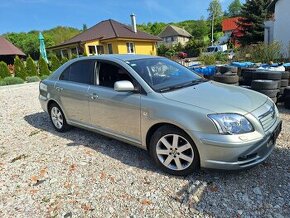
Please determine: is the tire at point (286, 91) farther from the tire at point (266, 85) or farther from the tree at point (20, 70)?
the tree at point (20, 70)

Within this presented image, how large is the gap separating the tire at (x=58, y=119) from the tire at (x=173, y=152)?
2.44 meters

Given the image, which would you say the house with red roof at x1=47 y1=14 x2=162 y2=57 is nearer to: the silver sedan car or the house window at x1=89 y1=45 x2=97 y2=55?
the house window at x1=89 y1=45 x2=97 y2=55

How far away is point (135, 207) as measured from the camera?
Result: 2834mm

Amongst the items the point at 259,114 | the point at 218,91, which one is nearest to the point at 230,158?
the point at 259,114

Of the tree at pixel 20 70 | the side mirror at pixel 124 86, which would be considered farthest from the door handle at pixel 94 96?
the tree at pixel 20 70

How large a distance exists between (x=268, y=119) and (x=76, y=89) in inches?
124

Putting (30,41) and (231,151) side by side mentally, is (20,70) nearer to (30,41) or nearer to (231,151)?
(231,151)

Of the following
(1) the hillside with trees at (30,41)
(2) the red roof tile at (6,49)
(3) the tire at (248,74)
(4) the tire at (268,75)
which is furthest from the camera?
(1) the hillside with trees at (30,41)

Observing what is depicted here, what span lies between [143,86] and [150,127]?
58cm

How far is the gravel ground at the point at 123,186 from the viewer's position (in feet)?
9.06

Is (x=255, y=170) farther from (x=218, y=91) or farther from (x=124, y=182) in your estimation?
(x=124, y=182)

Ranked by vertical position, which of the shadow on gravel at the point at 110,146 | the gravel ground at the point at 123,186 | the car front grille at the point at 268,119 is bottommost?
the gravel ground at the point at 123,186

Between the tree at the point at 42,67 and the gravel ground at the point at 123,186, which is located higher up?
the tree at the point at 42,67

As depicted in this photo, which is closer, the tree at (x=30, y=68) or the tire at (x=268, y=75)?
the tire at (x=268, y=75)
